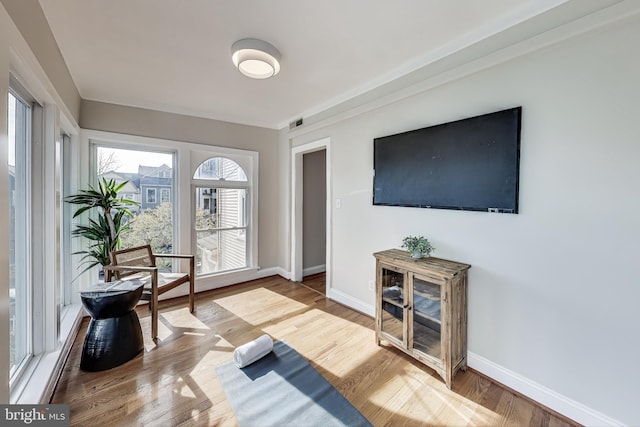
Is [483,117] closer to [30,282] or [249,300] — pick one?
[249,300]

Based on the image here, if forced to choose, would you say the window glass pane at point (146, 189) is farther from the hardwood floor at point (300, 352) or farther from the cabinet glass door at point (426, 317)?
the cabinet glass door at point (426, 317)

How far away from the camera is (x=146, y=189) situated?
10.6 ft

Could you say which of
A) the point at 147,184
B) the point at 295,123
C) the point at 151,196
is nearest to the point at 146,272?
the point at 151,196

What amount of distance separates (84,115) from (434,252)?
3.88 meters

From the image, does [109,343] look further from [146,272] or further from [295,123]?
[295,123]

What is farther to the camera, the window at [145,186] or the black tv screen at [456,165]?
the window at [145,186]

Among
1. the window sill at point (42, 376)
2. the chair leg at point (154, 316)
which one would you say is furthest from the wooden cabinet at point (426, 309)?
the window sill at point (42, 376)

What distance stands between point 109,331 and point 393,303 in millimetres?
2301

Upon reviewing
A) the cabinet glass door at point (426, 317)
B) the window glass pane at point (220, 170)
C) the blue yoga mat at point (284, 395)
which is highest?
the window glass pane at point (220, 170)

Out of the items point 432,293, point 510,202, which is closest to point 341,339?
point 432,293

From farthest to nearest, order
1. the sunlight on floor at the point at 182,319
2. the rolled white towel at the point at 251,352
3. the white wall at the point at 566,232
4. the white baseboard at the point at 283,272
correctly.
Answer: the white baseboard at the point at 283,272 < the sunlight on floor at the point at 182,319 < the rolled white towel at the point at 251,352 < the white wall at the point at 566,232

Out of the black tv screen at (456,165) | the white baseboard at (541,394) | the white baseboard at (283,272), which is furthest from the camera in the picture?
the white baseboard at (283,272)

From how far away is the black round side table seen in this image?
77.0 inches

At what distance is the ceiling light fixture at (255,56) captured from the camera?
1.91m
